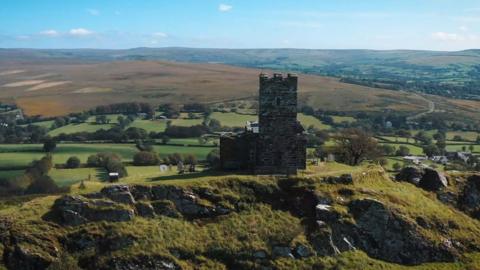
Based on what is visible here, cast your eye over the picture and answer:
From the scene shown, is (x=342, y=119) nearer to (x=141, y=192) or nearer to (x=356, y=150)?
(x=356, y=150)

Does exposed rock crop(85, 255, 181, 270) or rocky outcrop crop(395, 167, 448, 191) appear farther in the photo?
rocky outcrop crop(395, 167, 448, 191)

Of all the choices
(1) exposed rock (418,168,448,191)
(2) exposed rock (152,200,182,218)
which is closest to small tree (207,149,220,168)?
(2) exposed rock (152,200,182,218)

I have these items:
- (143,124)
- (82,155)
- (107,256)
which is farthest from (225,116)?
(107,256)

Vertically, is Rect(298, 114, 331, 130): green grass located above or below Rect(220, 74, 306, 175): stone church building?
below

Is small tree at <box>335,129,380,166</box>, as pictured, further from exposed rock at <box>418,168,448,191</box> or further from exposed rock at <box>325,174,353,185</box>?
exposed rock at <box>325,174,353,185</box>

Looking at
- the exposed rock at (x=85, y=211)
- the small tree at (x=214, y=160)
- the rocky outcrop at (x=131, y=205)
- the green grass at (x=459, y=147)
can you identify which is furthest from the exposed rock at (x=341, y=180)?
the green grass at (x=459, y=147)
